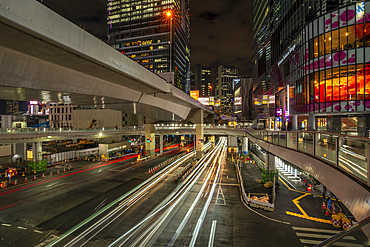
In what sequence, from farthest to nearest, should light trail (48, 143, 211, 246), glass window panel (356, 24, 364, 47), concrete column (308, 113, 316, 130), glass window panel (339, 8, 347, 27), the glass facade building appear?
concrete column (308, 113, 316, 130) < glass window panel (339, 8, 347, 27) < the glass facade building < glass window panel (356, 24, 364, 47) < light trail (48, 143, 211, 246)

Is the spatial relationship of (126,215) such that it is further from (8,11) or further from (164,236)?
(8,11)

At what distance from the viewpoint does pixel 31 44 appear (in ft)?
29.2

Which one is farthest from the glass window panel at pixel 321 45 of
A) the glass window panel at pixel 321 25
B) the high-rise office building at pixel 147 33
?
the high-rise office building at pixel 147 33

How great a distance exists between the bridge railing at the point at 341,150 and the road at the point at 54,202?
15.8 meters

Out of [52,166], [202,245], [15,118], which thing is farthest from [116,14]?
[202,245]

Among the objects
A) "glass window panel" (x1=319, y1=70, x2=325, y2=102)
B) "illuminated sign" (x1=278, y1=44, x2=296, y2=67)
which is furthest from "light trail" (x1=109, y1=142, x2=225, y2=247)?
"illuminated sign" (x1=278, y1=44, x2=296, y2=67)

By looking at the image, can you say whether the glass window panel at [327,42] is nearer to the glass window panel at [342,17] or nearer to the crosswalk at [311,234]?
the glass window panel at [342,17]

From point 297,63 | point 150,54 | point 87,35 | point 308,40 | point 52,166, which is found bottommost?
point 52,166

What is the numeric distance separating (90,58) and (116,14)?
13329 cm

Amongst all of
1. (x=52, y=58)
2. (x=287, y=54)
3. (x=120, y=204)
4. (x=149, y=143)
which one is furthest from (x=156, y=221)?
(x=287, y=54)

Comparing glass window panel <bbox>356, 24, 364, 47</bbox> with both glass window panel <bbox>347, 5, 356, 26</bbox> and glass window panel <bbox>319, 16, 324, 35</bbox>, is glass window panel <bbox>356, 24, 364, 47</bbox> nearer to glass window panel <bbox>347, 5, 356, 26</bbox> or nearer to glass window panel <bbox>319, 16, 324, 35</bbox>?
glass window panel <bbox>347, 5, 356, 26</bbox>

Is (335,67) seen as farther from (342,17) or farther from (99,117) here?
(99,117)

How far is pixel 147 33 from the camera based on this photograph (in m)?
114

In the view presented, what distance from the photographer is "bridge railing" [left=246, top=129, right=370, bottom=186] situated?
17.5 ft
